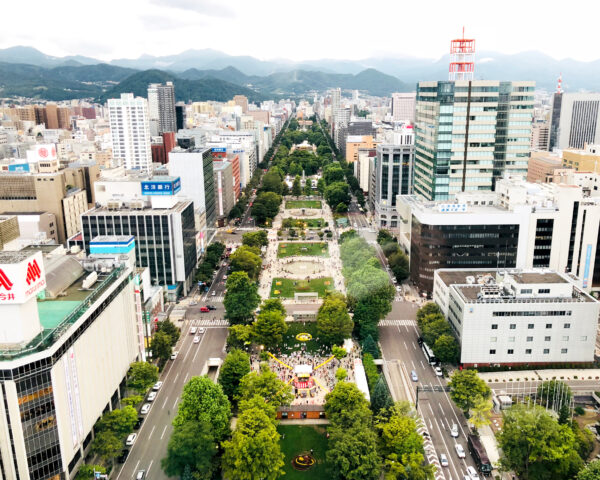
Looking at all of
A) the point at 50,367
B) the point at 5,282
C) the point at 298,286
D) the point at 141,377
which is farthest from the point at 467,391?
the point at 298,286

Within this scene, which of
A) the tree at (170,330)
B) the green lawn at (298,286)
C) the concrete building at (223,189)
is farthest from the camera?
the concrete building at (223,189)

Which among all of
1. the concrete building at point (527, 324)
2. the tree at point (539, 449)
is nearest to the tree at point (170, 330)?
the concrete building at point (527, 324)

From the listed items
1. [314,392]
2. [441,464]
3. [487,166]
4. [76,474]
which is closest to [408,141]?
[487,166]

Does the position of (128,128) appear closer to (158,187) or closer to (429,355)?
(158,187)

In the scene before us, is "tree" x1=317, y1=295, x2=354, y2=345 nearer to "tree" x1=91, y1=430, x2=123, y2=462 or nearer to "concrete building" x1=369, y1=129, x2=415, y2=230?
"tree" x1=91, y1=430, x2=123, y2=462

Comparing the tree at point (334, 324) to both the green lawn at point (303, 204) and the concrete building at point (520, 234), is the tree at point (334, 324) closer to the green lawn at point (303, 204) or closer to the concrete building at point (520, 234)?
the concrete building at point (520, 234)

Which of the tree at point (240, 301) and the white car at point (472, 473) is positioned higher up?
the tree at point (240, 301)

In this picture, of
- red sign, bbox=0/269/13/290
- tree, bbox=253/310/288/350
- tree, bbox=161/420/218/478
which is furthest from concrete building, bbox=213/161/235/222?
red sign, bbox=0/269/13/290
